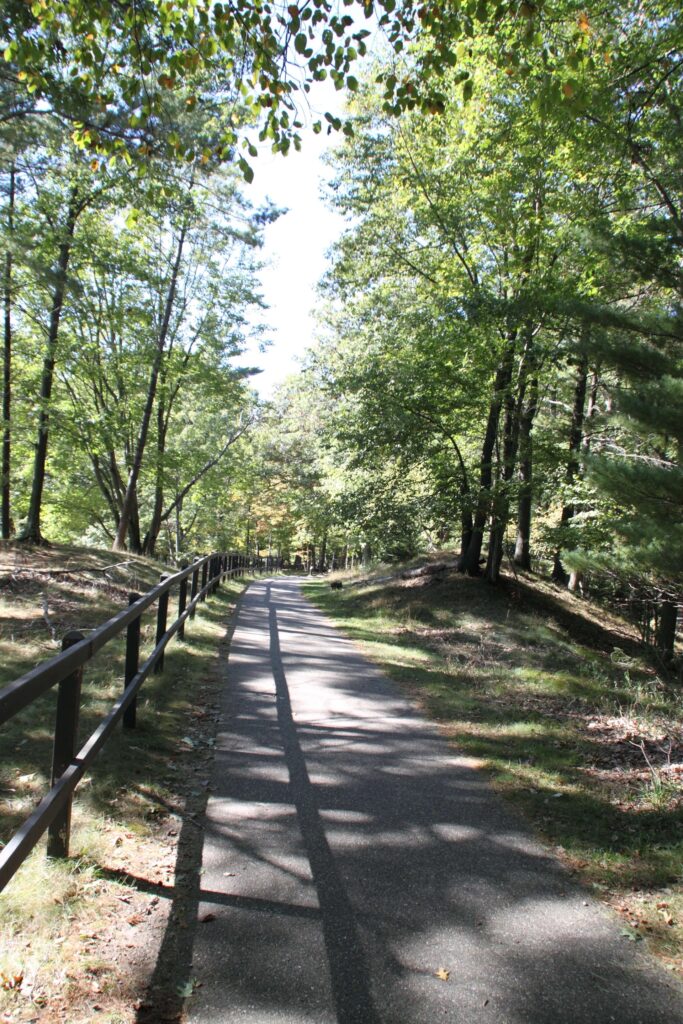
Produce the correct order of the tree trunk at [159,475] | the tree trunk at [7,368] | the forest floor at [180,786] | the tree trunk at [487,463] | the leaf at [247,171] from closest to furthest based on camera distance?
the forest floor at [180,786] < the leaf at [247,171] < the tree trunk at [487,463] < the tree trunk at [7,368] < the tree trunk at [159,475]

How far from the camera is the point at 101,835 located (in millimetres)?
3395

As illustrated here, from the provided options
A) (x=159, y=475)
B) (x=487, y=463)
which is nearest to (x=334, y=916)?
(x=487, y=463)

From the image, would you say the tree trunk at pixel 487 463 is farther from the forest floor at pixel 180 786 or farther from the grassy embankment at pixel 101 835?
the grassy embankment at pixel 101 835

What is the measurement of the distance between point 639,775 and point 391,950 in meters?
3.04

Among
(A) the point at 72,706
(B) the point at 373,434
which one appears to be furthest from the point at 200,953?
(B) the point at 373,434

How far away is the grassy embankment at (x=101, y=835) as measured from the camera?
2.34m

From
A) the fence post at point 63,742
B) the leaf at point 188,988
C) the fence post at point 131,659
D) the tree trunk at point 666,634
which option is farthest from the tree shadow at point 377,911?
the tree trunk at point 666,634

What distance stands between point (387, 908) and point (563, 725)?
12.7 ft

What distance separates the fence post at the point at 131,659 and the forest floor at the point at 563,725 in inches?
107

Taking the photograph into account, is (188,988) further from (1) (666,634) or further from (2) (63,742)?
(1) (666,634)

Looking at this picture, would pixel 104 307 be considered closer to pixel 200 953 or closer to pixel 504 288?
pixel 504 288

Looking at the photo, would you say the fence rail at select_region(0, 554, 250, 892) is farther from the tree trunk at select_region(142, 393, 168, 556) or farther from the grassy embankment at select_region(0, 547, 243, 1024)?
the tree trunk at select_region(142, 393, 168, 556)

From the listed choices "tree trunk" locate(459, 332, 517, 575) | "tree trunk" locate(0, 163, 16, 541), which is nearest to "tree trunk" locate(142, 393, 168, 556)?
"tree trunk" locate(0, 163, 16, 541)

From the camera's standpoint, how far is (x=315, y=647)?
31.3 feet
